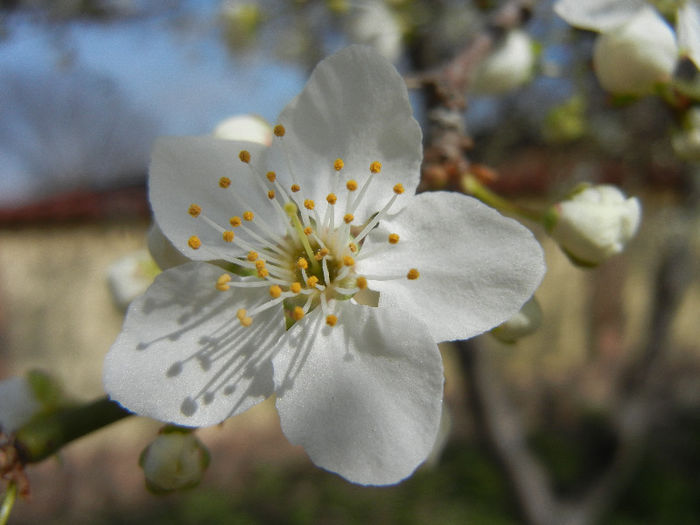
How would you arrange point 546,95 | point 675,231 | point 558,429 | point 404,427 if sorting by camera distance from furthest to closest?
point 558,429, point 546,95, point 675,231, point 404,427

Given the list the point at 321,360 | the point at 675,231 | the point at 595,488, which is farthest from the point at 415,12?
the point at 595,488

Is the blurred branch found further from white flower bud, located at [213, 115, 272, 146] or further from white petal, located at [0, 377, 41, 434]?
white petal, located at [0, 377, 41, 434]

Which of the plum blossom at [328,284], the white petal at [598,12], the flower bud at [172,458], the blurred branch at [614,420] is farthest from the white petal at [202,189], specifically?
the blurred branch at [614,420]

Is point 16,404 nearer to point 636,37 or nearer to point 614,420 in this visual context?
point 636,37

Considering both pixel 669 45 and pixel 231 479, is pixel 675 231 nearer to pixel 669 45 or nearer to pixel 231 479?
pixel 669 45

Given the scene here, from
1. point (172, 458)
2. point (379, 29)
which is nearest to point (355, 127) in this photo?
point (172, 458)

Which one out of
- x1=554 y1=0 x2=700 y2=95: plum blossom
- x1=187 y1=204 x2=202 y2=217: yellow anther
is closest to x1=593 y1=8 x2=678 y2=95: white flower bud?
x1=554 y1=0 x2=700 y2=95: plum blossom
